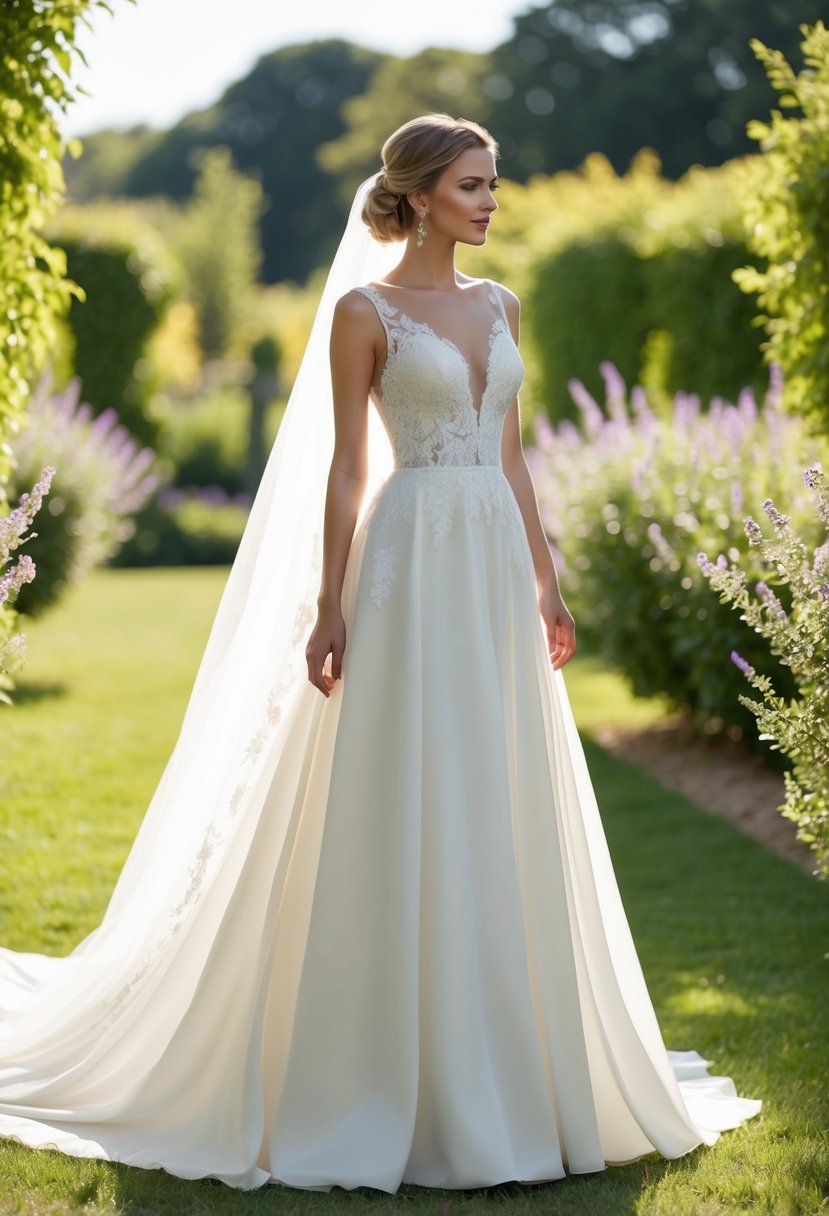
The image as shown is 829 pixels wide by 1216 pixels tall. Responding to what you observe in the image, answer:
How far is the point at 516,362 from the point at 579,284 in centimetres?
1118

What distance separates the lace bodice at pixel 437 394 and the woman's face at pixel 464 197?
23 centimetres

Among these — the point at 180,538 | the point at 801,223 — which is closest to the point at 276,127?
the point at 180,538

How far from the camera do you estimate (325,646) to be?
326 centimetres

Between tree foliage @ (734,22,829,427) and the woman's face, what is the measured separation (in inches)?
78.1

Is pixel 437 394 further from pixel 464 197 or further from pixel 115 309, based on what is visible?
pixel 115 309

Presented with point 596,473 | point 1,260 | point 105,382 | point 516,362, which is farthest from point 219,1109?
point 105,382

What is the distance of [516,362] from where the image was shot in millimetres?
3443

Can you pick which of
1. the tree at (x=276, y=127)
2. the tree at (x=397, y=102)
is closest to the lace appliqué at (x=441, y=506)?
the tree at (x=397, y=102)

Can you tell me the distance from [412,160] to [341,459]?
0.71m

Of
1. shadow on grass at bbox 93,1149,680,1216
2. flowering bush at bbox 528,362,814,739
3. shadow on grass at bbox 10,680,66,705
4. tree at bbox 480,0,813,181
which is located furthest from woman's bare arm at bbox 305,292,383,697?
tree at bbox 480,0,813,181

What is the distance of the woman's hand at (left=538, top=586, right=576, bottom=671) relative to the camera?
3.61 metres

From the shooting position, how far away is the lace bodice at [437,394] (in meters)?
3.28

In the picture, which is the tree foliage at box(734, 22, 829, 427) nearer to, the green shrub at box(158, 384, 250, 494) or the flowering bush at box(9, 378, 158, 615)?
the flowering bush at box(9, 378, 158, 615)

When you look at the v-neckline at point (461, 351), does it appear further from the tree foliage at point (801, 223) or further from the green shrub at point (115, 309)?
the green shrub at point (115, 309)
